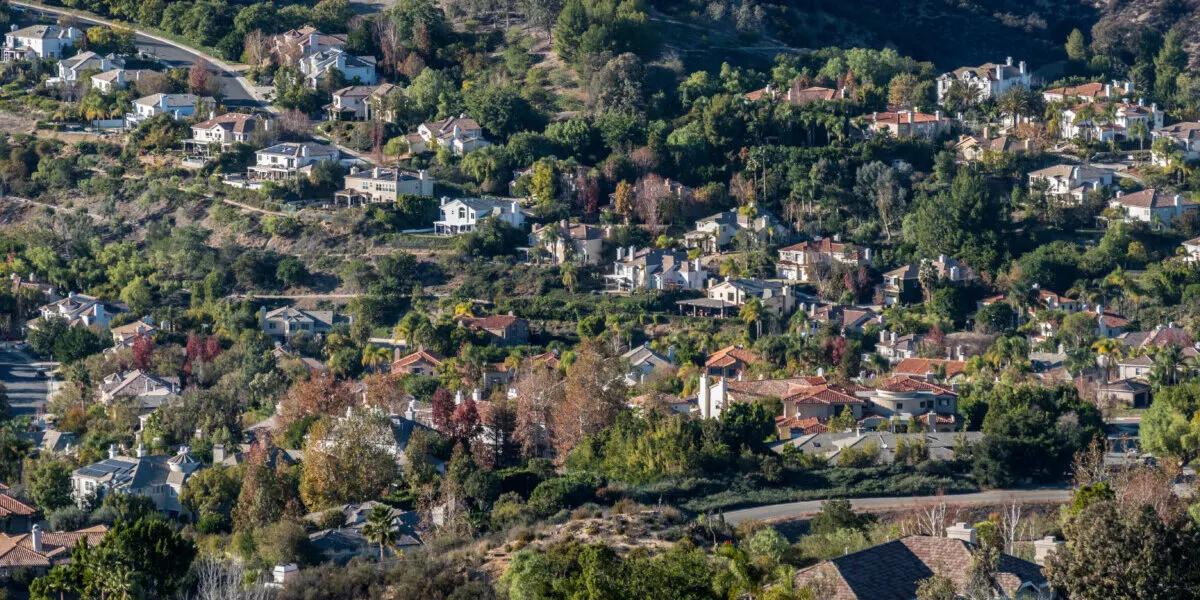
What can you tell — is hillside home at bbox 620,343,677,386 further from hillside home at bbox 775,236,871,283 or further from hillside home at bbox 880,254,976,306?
hillside home at bbox 880,254,976,306

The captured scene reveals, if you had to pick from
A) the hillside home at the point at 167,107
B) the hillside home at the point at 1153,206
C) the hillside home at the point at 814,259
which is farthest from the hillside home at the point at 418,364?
the hillside home at the point at 1153,206

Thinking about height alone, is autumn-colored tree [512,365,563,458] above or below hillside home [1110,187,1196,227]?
below

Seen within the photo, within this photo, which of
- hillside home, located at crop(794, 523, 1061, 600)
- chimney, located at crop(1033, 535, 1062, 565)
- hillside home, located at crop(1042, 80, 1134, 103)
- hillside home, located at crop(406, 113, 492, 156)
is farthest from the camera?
hillside home, located at crop(1042, 80, 1134, 103)

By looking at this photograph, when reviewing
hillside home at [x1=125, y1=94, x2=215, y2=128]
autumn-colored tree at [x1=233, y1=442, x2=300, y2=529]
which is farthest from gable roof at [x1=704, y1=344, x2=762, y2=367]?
hillside home at [x1=125, y1=94, x2=215, y2=128]

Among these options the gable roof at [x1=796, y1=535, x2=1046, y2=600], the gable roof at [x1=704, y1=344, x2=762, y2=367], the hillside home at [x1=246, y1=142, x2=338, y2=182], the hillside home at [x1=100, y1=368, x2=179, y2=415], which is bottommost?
the hillside home at [x1=100, y1=368, x2=179, y2=415]

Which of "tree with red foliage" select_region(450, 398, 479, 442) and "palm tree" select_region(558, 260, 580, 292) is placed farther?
"palm tree" select_region(558, 260, 580, 292)

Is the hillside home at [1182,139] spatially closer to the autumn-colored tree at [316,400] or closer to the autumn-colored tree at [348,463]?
the autumn-colored tree at [316,400]

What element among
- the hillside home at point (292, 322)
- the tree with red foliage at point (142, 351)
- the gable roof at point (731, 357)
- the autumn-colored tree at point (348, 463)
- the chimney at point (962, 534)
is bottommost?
the tree with red foliage at point (142, 351)
